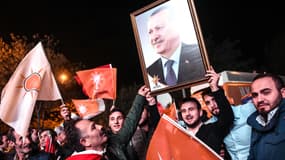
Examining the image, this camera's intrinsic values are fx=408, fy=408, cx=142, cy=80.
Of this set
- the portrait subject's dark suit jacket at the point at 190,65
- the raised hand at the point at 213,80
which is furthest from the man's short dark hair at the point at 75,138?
the raised hand at the point at 213,80

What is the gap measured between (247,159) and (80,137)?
1566 millimetres

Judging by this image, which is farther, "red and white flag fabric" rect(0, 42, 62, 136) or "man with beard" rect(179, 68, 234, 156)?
"red and white flag fabric" rect(0, 42, 62, 136)

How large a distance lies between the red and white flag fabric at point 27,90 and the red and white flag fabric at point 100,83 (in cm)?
61

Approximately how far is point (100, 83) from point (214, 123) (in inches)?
113

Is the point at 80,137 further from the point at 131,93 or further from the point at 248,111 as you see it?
the point at 131,93

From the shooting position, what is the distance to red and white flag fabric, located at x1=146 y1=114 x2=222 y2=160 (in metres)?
3.79

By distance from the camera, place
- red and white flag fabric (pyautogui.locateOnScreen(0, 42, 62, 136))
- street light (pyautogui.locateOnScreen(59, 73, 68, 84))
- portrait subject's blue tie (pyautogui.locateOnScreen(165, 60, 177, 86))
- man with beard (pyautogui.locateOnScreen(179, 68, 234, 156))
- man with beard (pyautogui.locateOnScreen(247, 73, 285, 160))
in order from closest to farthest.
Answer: man with beard (pyautogui.locateOnScreen(247, 73, 285, 160))
man with beard (pyautogui.locateOnScreen(179, 68, 234, 156))
portrait subject's blue tie (pyautogui.locateOnScreen(165, 60, 177, 86))
red and white flag fabric (pyautogui.locateOnScreen(0, 42, 62, 136))
street light (pyautogui.locateOnScreen(59, 73, 68, 84))

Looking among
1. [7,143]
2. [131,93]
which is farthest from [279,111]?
[131,93]

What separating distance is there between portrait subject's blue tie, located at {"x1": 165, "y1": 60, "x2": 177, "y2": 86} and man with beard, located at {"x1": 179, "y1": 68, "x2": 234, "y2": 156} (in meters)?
0.23

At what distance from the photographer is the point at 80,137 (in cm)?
394

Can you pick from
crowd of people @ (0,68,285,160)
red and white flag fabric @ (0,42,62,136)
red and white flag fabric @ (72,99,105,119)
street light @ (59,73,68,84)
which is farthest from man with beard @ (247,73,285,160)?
street light @ (59,73,68,84)

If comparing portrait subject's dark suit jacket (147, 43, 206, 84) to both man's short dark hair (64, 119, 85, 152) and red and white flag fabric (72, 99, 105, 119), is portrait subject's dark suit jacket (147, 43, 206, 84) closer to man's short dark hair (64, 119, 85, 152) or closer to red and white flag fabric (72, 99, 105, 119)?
man's short dark hair (64, 119, 85, 152)

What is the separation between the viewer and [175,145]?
402 centimetres

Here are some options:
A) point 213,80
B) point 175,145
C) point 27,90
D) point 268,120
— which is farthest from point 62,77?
point 268,120
